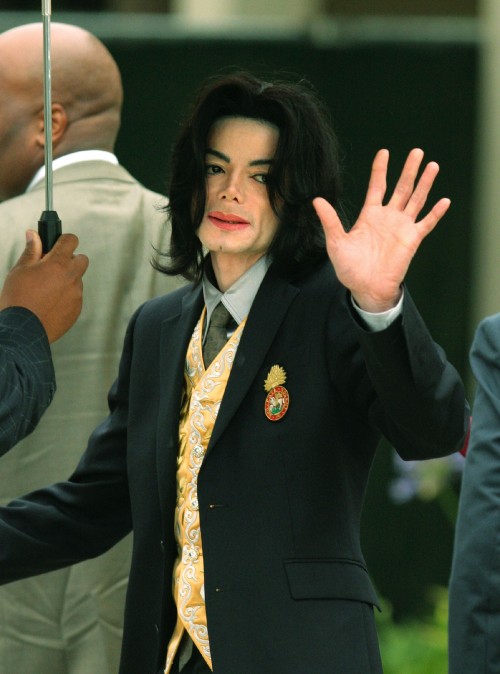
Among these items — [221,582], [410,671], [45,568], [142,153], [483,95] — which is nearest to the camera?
[221,582]

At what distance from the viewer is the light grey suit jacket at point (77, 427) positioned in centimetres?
403

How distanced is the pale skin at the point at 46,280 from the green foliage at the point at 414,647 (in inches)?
110

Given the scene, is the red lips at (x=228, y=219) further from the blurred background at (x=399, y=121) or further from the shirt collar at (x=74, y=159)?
the blurred background at (x=399, y=121)

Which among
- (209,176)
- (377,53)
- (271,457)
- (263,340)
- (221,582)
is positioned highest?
(377,53)

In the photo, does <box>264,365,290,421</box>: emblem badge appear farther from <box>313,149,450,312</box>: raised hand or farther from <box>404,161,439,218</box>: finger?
<box>404,161,439,218</box>: finger

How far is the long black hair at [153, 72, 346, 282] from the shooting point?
2963 mm

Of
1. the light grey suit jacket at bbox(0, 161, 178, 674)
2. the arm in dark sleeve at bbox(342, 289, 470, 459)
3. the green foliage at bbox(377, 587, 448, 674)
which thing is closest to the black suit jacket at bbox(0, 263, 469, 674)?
the arm in dark sleeve at bbox(342, 289, 470, 459)

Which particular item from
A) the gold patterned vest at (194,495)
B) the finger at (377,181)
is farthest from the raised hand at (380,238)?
the gold patterned vest at (194,495)

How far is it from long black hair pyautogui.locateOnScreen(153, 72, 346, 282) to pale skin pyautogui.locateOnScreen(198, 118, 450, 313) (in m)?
0.03

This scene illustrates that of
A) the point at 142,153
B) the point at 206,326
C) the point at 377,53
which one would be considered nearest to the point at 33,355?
the point at 206,326

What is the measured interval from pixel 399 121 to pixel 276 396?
381cm

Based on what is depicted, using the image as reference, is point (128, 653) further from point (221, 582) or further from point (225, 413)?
point (225, 413)

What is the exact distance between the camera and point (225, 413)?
284 centimetres

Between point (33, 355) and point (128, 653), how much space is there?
0.58 m
